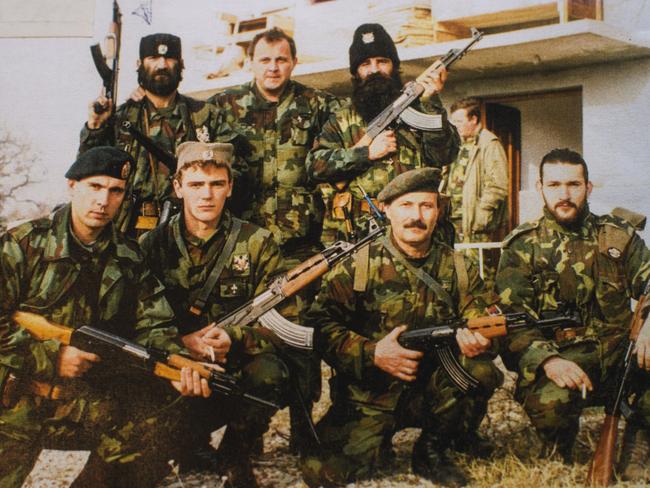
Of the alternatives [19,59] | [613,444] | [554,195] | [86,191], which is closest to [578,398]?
[613,444]

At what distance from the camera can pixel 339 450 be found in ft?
14.1

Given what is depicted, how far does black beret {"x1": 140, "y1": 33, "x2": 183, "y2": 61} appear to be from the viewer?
4738 millimetres

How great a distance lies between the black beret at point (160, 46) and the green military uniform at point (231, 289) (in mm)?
1002

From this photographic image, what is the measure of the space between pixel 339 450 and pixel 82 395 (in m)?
1.37

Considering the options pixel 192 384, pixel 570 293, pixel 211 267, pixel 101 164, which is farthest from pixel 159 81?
pixel 570 293

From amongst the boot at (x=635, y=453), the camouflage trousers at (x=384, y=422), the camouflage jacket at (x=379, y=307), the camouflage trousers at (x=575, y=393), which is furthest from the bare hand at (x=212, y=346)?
the boot at (x=635, y=453)

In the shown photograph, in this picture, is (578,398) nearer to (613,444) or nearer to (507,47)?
(613,444)

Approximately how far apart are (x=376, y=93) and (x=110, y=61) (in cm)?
155

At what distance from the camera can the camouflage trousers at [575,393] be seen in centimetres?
432

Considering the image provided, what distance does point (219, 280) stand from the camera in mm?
4398

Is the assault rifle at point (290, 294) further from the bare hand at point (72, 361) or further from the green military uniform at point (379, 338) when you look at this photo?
the bare hand at point (72, 361)

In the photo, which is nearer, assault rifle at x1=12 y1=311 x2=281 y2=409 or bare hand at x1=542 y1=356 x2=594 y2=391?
assault rifle at x1=12 y1=311 x2=281 y2=409

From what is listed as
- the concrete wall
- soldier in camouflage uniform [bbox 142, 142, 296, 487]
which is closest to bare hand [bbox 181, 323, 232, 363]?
soldier in camouflage uniform [bbox 142, 142, 296, 487]

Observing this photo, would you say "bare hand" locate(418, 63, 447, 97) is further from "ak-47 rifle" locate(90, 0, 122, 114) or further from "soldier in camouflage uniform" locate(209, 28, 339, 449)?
"ak-47 rifle" locate(90, 0, 122, 114)
